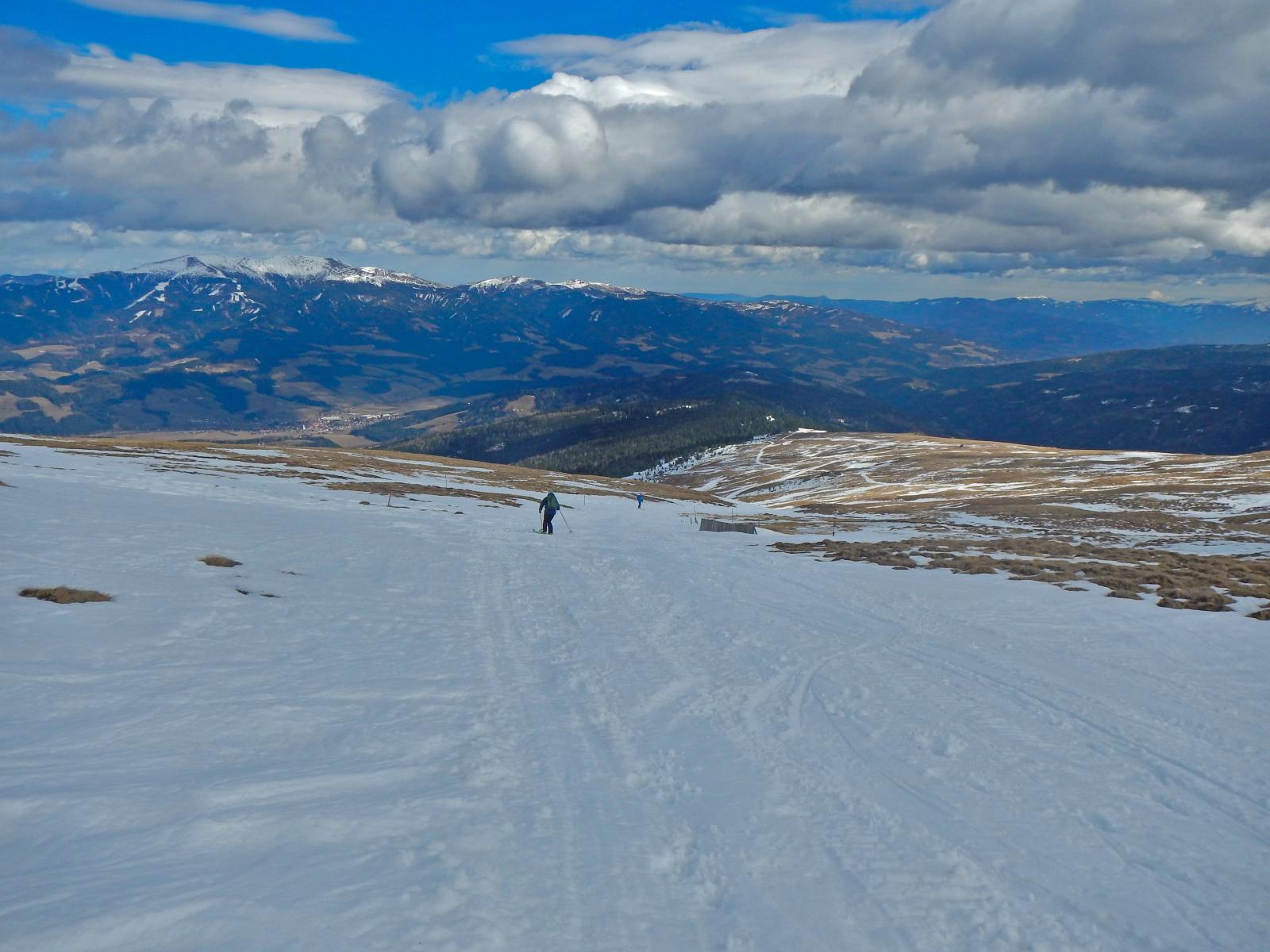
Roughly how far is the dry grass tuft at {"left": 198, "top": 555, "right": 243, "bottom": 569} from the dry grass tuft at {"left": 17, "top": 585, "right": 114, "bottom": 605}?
415 centimetres

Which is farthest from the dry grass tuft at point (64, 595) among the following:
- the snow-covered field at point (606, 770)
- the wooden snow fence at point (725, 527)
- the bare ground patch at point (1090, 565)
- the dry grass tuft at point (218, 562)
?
the wooden snow fence at point (725, 527)

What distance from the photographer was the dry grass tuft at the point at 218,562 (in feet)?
Answer: 68.2

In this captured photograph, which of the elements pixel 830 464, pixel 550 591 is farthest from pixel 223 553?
pixel 830 464

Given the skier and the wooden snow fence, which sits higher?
the skier

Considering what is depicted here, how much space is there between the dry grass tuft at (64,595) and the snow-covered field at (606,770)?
1.65 ft

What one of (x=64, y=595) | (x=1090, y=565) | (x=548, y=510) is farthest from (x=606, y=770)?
(x=548, y=510)

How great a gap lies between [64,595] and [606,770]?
1276 cm

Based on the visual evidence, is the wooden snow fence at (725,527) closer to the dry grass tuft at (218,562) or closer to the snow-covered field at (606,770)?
the snow-covered field at (606,770)

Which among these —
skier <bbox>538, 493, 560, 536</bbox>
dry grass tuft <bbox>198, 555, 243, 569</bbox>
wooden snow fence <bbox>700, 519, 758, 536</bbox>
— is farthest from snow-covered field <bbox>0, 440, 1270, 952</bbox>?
wooden snow fence <bbox>700, 519, 758, 536</bbox>

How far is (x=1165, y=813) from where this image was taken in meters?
9.49

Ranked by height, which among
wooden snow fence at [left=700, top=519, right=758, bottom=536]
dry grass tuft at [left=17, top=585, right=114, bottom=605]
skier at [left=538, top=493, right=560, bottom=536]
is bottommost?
wooden snow fence at [left=700, top=519, right=758, bottom=536]

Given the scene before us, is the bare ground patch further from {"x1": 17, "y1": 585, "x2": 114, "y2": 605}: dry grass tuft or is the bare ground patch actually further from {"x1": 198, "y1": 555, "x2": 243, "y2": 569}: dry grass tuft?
{"x1": 17, "y1": 585, "x2": 114, "y2": 605}: dry grass tuft

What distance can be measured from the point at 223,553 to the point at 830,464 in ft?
474

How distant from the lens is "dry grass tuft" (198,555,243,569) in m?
20.8
